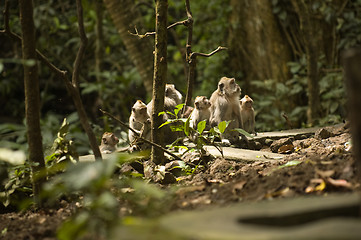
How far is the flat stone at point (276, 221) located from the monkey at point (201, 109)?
465 cm

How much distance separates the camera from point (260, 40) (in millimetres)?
12539

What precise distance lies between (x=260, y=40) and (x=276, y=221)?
10.6m

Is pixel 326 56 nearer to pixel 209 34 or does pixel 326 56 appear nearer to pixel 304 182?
pixel 209 34

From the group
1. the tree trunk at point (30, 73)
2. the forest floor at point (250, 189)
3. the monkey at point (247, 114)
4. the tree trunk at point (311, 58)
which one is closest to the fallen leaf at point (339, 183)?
the forest floor at point (250, 189)

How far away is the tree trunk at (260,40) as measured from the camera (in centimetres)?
1245

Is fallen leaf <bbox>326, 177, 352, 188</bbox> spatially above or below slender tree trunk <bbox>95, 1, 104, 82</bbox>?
below

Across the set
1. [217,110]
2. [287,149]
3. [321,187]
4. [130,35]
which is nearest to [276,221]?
[321,187]

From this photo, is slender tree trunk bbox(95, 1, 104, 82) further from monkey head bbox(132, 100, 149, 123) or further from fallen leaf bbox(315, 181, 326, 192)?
fallen leaf bbox(315, 181, 326, 192)

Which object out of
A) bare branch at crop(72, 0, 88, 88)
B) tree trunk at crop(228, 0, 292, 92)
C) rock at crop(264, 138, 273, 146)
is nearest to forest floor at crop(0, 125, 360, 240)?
Answer: bare branch at crop(72, 0, 88, 88)

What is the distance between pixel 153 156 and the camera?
579 cm

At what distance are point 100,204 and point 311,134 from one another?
18.2 ft

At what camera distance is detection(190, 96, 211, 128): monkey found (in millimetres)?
7320

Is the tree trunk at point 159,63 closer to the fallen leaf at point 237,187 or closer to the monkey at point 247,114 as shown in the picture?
the fallen leaf at point 237,187

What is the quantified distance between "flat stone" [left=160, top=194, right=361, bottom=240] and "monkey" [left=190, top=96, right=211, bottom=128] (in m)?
4.65
